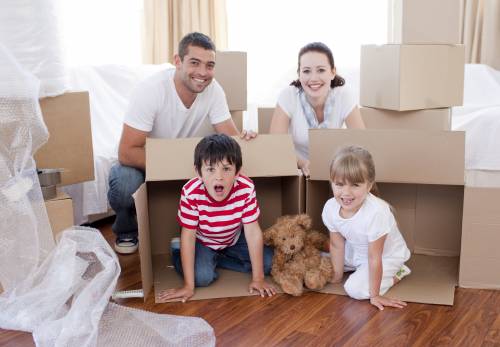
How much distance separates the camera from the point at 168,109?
6.56ft

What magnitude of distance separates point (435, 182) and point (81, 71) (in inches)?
68.5

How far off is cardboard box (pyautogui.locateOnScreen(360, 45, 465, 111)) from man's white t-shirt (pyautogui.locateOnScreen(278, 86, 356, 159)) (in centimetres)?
15

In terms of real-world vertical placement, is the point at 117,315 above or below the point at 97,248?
below

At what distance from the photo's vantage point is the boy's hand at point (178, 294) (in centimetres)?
163

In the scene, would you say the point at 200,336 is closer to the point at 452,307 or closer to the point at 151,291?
the point at 151,291

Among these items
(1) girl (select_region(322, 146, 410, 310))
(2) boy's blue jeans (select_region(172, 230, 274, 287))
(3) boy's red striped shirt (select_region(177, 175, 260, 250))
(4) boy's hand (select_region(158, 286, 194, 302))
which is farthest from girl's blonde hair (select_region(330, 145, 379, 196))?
(4) boy's hand (select_region(158, 286, 194, 302))

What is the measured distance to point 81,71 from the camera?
2.72 metres

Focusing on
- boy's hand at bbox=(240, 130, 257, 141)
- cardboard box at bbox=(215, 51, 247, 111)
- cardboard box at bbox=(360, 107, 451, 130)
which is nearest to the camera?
boy's hand at bbox=(240, 130, 257, 141)

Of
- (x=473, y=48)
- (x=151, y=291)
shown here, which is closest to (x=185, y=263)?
(x=151, y=291)

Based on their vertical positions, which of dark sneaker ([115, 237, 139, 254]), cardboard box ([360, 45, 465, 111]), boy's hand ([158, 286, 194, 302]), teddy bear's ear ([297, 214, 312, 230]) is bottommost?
boy's hand ([158, 286, 194, 302])

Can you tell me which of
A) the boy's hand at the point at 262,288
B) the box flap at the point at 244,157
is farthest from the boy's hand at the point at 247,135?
the boy's hand at the point at 262,288

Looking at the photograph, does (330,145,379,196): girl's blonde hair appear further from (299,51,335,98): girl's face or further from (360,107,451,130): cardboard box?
(360,107,451,130): cardboard box

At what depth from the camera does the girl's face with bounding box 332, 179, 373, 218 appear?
1586mm

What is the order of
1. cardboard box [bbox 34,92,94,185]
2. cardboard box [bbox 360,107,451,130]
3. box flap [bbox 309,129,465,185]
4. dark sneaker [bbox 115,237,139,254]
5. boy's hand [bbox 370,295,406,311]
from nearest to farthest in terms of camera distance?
boy's hand [bbox 370,295,406,311], box flap [bbox 309,129,465,185], cardboard box [bbox 34,92,94,185], dark sneaker [bbox 115,237,139,254], cardboard box [bbox 360,107,451,130]
